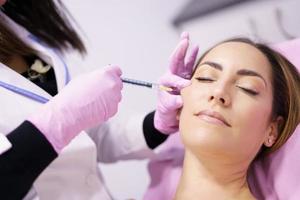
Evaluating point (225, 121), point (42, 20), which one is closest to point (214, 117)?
point (225, 121)

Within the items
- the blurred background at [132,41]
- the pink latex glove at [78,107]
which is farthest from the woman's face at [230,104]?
the blurred background at [132,41]

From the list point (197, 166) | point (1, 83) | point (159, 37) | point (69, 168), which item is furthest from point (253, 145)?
point (159, 37)

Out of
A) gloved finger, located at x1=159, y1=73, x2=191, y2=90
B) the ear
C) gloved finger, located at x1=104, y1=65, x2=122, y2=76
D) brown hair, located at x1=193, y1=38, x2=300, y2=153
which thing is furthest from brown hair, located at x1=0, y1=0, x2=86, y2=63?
the ear

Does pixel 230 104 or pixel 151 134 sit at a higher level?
pixel 230 104

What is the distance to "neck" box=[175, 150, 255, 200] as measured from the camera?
3.72 feet

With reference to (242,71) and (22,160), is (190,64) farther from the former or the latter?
(22,160)

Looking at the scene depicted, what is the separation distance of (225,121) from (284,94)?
0.79 feet

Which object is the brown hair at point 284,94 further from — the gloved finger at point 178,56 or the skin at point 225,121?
the gloved finger at point 178,56

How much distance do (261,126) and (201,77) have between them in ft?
0.67

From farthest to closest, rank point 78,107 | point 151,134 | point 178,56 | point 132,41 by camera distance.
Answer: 1. point 132,41
2. point 151,134
3. point 178,56
4. point 78,107

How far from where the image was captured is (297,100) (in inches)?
45.1

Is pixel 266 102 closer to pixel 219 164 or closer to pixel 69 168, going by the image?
pixel 219 164

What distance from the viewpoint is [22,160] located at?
0.85 m

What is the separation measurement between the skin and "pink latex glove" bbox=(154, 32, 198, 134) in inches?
1.6
